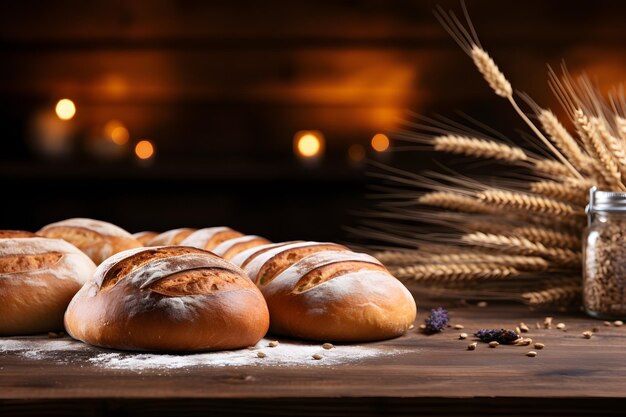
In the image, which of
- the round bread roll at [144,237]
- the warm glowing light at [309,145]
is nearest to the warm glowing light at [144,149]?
the warm glowing light at [309,145]

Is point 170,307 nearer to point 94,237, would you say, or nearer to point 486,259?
point 94,237

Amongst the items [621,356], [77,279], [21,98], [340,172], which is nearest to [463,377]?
[621,356]

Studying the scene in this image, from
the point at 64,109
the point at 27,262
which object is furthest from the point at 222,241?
the point at 64,109

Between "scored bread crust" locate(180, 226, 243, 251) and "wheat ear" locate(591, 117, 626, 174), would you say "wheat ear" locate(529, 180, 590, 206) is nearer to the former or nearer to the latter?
"wheat ear" locate(591, 117, 626, 174)

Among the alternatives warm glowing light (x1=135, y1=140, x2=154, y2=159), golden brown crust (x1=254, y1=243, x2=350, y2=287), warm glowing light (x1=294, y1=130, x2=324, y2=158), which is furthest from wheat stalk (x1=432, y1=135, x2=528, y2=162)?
warm glowing light (x1=135, y1=140, x2=154, y2=159)

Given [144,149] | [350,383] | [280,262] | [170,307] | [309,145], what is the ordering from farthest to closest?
[144,149]
[309,145]
[280,262]
[170,307]
[350,383]
